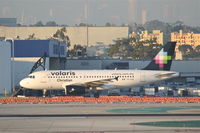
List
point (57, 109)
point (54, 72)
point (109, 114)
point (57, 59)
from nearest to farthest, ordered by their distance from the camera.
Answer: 1. point (109, 114)
2. point (57, 109)
3. point (54, 72)
4. point (57, 59)

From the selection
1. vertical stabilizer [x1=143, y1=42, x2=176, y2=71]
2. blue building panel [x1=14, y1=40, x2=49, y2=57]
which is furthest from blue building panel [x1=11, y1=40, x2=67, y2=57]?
vertical stabilizer [x1=143, y1=42, x2=176, y2=71]

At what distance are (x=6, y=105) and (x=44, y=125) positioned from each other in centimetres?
2204

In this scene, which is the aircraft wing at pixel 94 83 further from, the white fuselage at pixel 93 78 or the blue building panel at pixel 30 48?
the blue building panel at pixel 30 48

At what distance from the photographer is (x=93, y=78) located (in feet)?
283

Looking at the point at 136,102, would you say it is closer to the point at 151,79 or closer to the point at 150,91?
the point at 151,79

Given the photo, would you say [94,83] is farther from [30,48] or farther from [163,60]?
[30,48]

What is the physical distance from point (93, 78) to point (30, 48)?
78.6 feet

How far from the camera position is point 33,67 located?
9906 centimetres

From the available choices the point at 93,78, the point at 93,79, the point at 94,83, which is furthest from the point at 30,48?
the point at 94,83

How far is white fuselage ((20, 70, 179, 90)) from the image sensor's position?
8594cm

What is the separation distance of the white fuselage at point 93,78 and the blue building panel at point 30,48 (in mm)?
19646

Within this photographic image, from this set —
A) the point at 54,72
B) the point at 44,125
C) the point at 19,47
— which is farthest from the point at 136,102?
the point at 19,47

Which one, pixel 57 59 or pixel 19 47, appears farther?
pixel 57 59

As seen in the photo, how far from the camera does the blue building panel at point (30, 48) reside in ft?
348
